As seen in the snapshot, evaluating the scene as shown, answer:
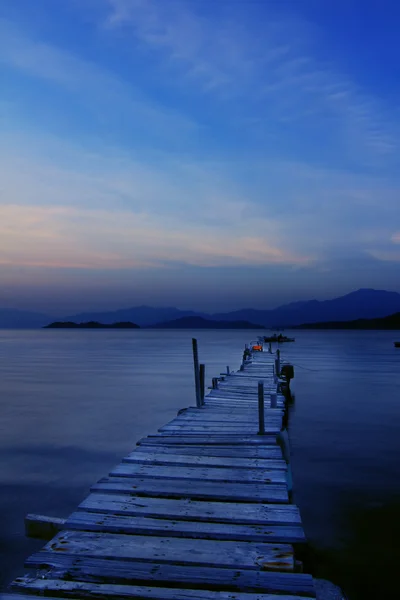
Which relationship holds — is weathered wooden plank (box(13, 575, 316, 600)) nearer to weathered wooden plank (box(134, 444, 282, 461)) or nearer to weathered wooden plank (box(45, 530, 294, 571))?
weathered wooden plank (box(45, 530, 294, 571))

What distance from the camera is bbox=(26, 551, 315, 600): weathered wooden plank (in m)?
4.86

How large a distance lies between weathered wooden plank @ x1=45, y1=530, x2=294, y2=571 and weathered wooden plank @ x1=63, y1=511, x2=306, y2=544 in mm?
94

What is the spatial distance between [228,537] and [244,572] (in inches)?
33.0

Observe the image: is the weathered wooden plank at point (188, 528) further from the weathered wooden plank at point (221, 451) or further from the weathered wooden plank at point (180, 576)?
the weathered wooden plank at point (221, 451)

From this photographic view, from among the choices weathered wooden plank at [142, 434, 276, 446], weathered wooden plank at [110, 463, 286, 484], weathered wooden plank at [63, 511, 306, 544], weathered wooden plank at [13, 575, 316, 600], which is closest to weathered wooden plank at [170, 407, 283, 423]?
weathered wooden plank at [142, 434, 276, 446]

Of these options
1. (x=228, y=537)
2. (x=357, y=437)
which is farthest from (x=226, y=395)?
(x=228, y=537)

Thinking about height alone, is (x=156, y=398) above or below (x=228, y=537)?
below

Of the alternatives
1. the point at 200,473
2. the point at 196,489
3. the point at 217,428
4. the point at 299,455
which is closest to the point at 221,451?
the point at 200,473

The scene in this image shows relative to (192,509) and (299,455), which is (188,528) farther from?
(299,455)

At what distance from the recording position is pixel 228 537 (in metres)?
5.91

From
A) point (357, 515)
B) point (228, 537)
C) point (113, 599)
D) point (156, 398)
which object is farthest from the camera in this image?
point (156, 398)

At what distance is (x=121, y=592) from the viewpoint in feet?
15.6

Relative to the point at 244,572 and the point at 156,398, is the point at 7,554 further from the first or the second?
the point at 156,398

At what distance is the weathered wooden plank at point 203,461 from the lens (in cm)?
890
